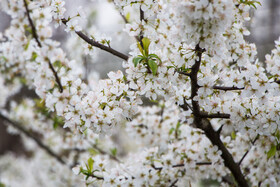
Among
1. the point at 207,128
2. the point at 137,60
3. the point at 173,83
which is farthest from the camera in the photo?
the point at 207,128

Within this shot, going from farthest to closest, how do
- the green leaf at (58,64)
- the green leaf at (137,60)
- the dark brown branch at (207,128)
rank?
the green leaf at (58,64), the dark brown branch at (207,128), the green leaf at (137,60)

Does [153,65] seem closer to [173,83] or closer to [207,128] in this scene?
[173,83]

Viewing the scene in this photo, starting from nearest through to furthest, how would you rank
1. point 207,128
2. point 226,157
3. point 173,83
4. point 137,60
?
point 137,60
point 173,83
point 207,128
point 226,157

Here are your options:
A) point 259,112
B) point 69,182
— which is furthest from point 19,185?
point 259,112

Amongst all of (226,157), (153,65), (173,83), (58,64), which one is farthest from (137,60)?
(226,157)

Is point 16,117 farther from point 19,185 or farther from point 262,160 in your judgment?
point 19,185

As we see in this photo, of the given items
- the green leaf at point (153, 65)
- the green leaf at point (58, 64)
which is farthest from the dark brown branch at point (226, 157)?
the green leaf at point (58, 64)

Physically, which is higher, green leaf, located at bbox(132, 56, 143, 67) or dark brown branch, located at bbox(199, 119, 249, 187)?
green leaf, located at bbox(132, 56, 143, 67)

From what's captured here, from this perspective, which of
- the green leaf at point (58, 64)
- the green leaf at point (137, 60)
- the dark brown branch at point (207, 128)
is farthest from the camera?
the green leaf at point (58, 64)

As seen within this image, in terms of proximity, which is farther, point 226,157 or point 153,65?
point 226,157

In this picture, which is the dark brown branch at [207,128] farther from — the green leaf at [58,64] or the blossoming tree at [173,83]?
the green leaf at [58,64]

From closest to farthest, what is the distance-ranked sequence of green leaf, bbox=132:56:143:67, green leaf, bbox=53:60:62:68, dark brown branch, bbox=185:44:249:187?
1. green leaf, bbox=132:56:143:67
2. dark brown branch, bbox=185:44:249:187
3. green leaf, bbox=53:60:62:68

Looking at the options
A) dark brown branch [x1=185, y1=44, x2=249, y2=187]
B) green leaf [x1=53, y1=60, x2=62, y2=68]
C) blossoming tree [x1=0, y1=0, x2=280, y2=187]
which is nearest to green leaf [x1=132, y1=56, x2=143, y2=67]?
blossoming tree [x1=0, y1=0, x2=280, y2=187]

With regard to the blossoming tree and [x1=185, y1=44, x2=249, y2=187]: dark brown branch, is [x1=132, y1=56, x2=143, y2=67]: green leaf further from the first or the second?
[x1=185, y1=44, x2=249, y2=187]: dark brown branch
